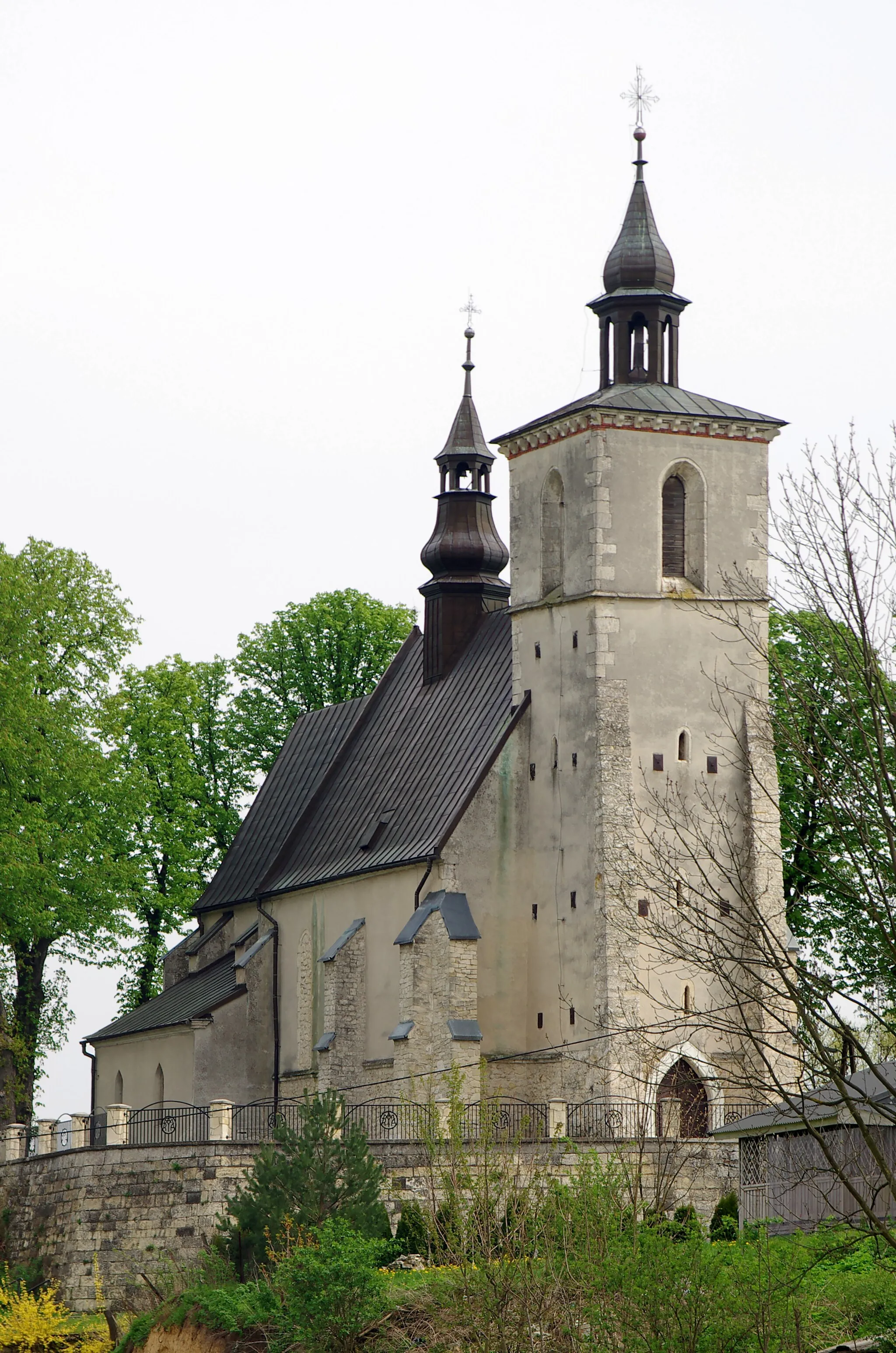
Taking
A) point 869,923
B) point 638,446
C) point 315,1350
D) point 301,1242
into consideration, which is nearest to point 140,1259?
point 301,1242

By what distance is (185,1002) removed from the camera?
156ft

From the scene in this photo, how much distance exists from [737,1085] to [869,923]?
20360 millimetres

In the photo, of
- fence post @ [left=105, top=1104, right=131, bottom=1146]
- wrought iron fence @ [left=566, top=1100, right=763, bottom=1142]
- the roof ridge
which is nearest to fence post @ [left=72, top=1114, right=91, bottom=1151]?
fence post @ [left=105, top=1104, right=131, bottom=1146]

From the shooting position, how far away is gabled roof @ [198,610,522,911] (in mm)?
41969

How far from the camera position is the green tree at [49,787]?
148 feet

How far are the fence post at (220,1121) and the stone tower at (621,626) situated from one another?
683cm

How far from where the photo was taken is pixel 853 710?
1789cm

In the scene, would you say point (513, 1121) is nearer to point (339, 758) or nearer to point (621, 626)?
point (621, 626)

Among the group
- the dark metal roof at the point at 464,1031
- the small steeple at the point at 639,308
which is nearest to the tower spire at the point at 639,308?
the small steeple at the point at 639,308

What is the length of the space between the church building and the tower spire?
0.14 ft

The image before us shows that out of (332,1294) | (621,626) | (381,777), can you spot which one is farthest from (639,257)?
(332,1294)

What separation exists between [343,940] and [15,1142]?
762 centimetres

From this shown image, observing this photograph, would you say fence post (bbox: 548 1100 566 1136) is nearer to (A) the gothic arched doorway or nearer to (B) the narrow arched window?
(A) the gothic arched doorway

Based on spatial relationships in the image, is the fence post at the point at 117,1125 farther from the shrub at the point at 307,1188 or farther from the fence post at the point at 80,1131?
the shrub at the point at 307,1188
